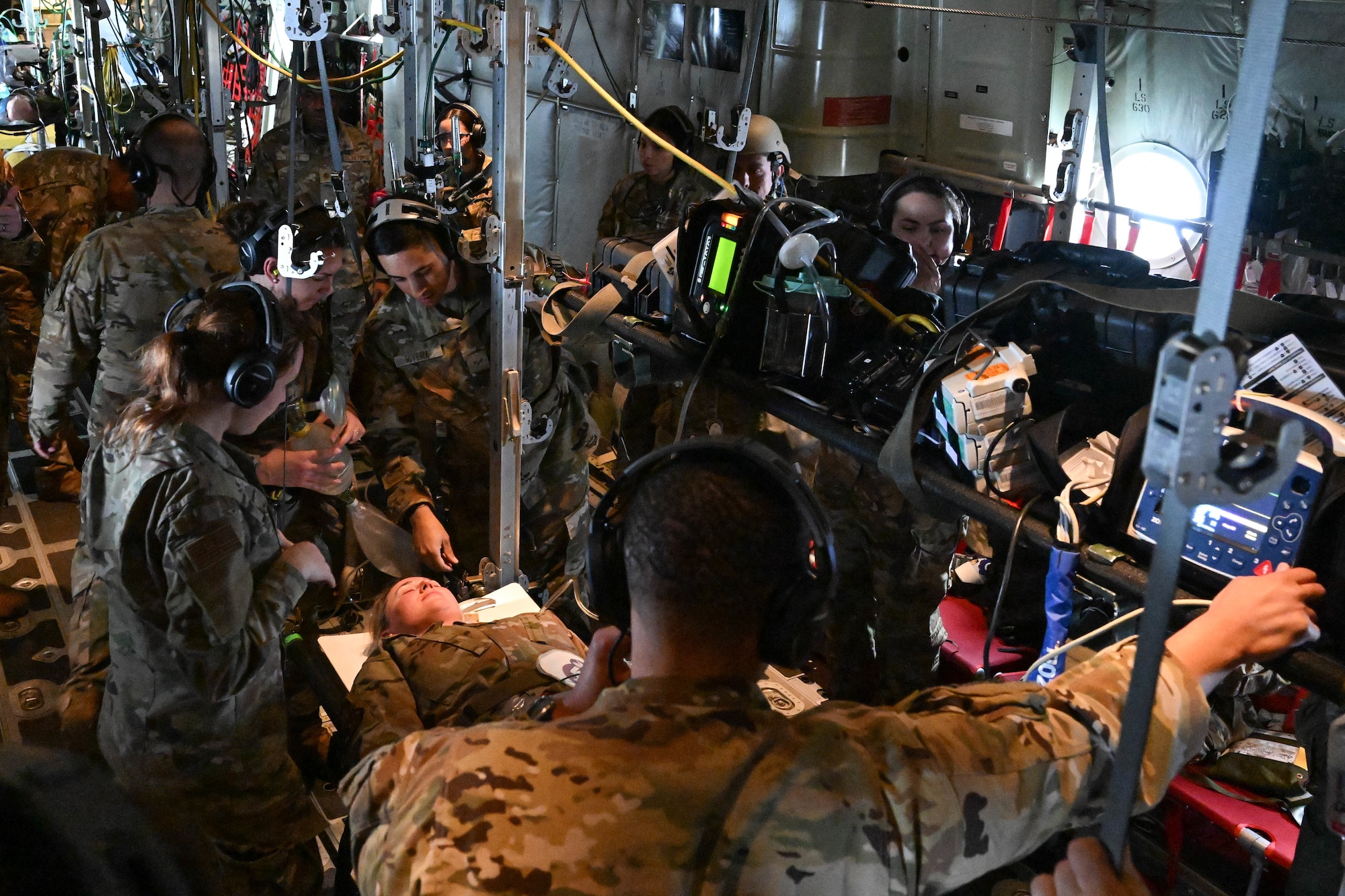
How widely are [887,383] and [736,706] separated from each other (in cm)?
94

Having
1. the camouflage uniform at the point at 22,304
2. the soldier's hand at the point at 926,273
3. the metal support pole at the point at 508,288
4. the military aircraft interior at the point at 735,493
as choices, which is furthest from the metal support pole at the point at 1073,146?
the camouflage uniform at the point at 22,304

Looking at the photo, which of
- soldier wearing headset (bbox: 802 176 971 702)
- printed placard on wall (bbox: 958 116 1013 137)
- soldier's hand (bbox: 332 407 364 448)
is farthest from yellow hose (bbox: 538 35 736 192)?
printed placard on wall (bbox: 958 116 1013 137)

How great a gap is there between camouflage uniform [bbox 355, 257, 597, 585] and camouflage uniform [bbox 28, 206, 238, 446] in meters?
1.16

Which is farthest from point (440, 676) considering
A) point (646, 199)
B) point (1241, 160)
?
point (646, 199)

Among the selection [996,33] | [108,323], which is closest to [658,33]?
[996,33]

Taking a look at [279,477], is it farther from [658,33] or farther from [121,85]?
[121,85]

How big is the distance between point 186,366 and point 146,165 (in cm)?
289

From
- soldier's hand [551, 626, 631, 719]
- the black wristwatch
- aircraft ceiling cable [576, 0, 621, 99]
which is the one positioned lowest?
the black wristwatch

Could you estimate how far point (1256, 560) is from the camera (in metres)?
1.62

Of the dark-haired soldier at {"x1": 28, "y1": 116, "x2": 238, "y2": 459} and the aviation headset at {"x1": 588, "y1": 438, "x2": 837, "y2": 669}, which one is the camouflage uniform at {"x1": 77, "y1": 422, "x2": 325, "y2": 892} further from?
the dark-haired soldier at {"x1": 28, "y1": 116, "x2": 238, "y2": 459}

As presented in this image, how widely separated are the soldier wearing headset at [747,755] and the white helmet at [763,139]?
14.1 feet

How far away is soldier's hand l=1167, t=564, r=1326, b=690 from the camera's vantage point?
4.95 ft

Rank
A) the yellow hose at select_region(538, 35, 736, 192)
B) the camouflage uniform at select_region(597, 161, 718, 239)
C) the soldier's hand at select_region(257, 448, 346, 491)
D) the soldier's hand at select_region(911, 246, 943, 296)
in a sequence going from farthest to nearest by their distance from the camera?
the camouflage uniform at select_region(597, 161, 718, 239) → the soldier's hand at select_region(911, 246, 943, 296) → the soldier's hand at select_region(257, 448, 346, 491) → the yellow hose at select_region(538, 35, 736, 192)

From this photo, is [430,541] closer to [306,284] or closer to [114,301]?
[306,284]
